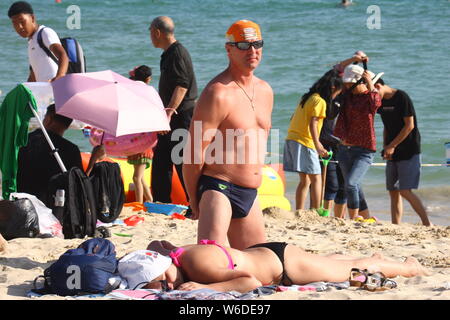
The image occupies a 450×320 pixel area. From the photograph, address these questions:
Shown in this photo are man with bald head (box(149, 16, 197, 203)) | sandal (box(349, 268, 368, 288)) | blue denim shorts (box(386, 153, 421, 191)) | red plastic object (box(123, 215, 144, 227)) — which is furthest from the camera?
blue denim shorts (box(386, 153, 421, 191))

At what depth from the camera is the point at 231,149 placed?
5.62 m

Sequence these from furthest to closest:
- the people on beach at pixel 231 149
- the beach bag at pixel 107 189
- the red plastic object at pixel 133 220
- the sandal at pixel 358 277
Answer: the red plastic object at pixel 133 220 < the beach bag at pixel 107 189 < the people on beach at pixel 231 149 < the sandal at pixel 358 277

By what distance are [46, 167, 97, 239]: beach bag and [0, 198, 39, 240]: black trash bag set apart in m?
0.21

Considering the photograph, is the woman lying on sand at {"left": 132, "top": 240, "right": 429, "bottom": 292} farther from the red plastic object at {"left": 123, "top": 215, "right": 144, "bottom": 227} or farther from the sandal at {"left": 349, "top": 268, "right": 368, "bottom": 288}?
the red plastic object at {"left": 123, "top": 215, "right": 144, "bottom": 227}

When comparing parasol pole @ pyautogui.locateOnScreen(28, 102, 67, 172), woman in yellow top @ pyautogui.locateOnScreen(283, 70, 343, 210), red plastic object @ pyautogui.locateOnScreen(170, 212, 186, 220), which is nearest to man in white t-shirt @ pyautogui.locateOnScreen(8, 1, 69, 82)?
parasol pole @ pyautogui.locateOnScreen(28, 102, 67, 172)

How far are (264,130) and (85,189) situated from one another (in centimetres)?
166

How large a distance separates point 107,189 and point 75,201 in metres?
0.40

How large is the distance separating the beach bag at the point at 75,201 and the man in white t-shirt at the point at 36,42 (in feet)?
6.44

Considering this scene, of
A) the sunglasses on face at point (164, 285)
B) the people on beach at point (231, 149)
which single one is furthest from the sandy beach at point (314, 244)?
the people on beach at point (231, 149)

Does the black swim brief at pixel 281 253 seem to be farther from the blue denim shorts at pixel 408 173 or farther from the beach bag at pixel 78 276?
the blue denim shorts at pixel 408 173

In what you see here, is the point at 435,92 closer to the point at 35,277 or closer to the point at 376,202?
the point at 376,202

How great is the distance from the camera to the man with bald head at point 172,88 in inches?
340

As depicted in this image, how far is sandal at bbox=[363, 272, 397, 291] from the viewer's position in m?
5.32
